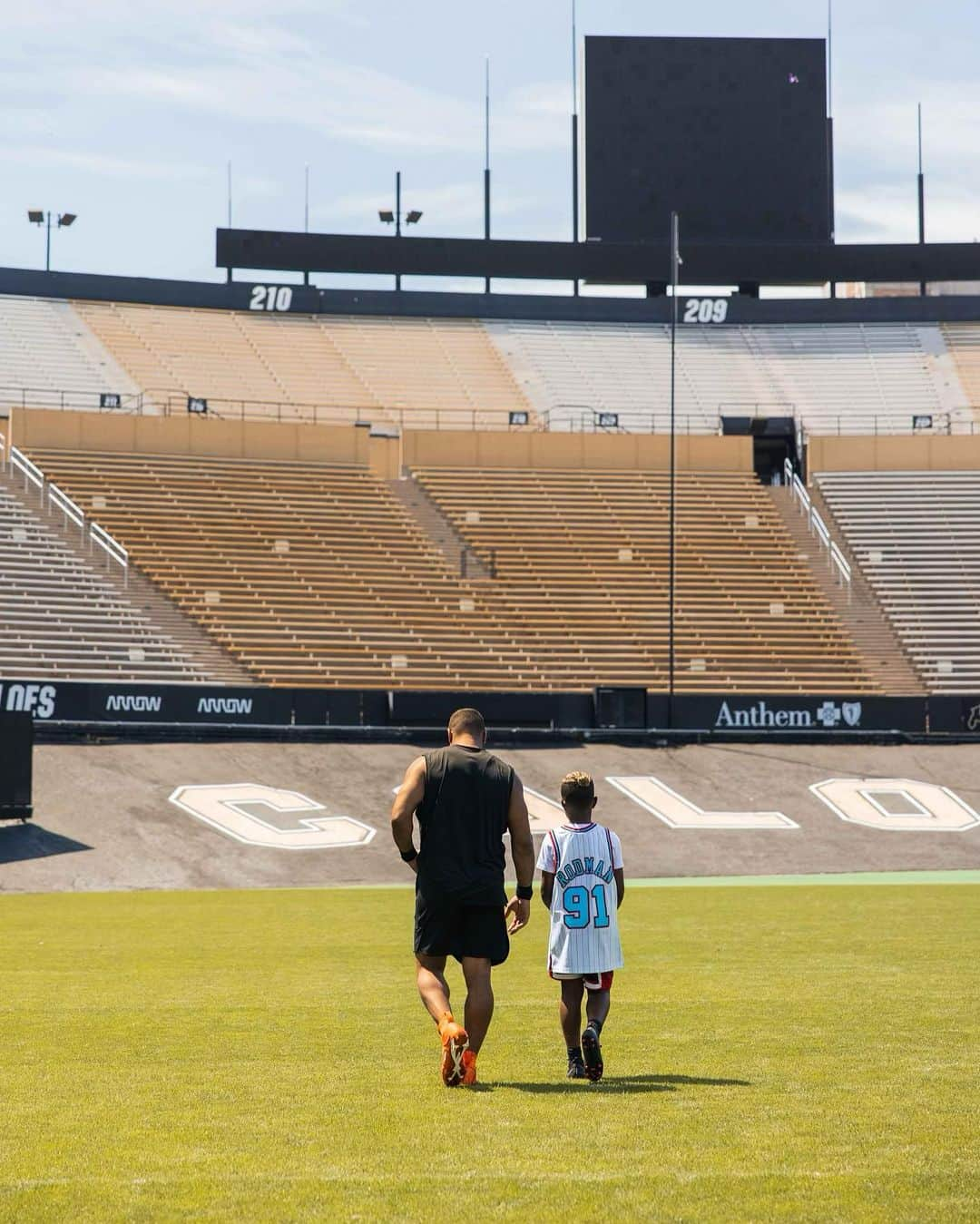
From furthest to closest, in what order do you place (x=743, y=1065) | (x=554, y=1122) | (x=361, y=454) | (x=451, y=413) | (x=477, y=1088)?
(x=451, y=413) → (x=361, y=454) → (x=743, y=1065) → (x=477, y=1088) → (x=554, y=1122)

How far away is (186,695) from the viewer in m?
36.1

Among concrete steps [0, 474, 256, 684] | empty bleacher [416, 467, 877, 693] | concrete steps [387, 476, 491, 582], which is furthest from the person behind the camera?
concrete steps [387, 476, 491, 582]

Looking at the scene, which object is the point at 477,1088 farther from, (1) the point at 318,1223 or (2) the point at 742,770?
(2) the point at 742,770

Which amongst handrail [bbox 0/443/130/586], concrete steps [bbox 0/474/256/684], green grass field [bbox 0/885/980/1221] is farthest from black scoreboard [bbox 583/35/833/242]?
green grass field [bbox 0/885/980/1221]

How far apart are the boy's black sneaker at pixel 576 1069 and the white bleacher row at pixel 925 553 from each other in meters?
37.3

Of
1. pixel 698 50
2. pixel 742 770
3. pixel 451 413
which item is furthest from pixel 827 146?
pixel 742 770

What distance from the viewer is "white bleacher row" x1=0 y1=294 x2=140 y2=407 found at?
→ 55156 mm

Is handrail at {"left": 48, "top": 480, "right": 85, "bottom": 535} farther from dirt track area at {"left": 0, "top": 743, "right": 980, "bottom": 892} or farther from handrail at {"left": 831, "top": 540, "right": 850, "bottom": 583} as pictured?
handrail at {"left": 831, "top": 540, "right": 850, "bottom": 583}

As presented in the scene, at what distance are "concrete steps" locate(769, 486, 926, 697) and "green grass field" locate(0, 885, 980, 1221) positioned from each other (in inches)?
1153

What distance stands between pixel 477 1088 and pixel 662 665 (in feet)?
118

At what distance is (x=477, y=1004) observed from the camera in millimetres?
8625

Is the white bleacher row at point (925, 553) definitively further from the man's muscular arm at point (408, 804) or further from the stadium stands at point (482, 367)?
the man's muscular arm at point (408, 804)

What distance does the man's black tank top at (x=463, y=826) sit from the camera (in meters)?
8.74

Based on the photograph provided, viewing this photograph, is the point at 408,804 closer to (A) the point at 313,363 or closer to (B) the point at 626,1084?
(B) the point at 626,1084
